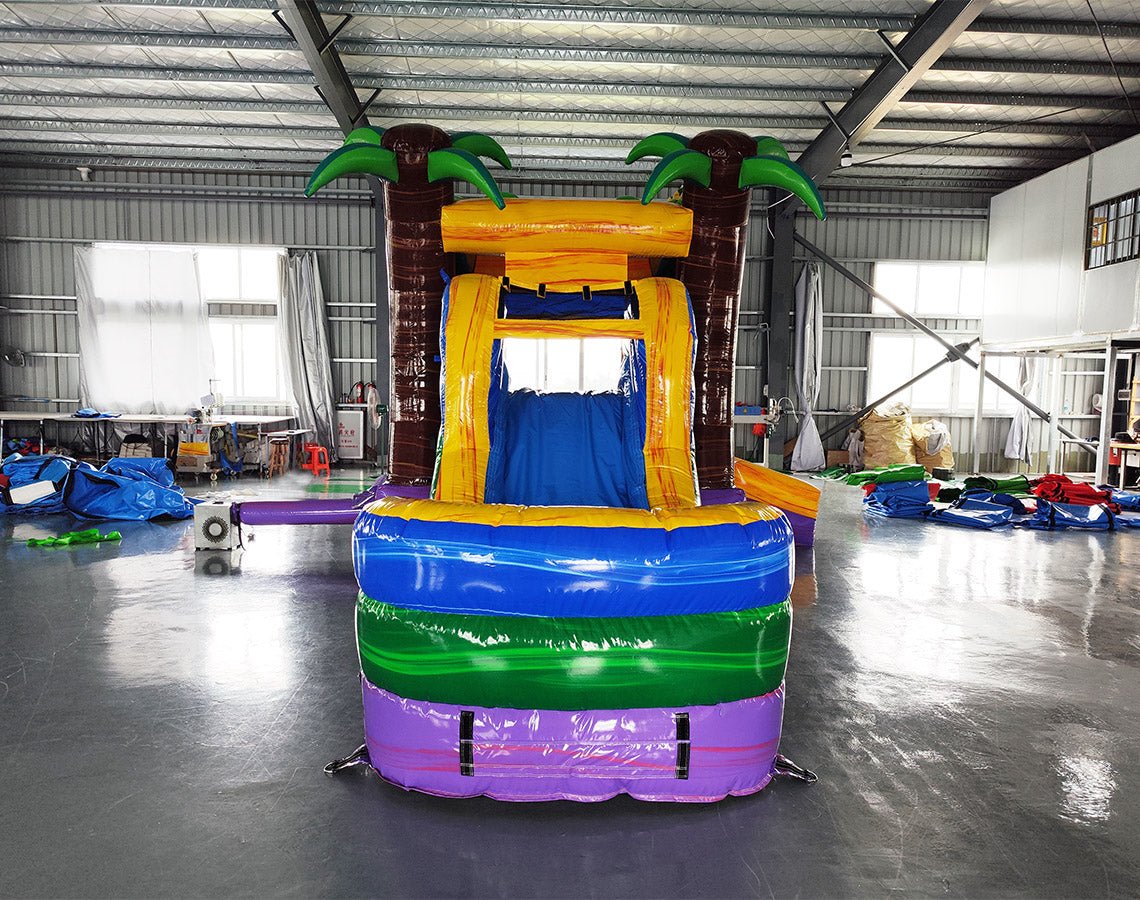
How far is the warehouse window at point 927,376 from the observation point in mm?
13266

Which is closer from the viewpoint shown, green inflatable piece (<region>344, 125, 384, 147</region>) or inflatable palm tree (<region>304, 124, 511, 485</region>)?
inflatable palm tree (<region>304, 124, 511, 485</region>)

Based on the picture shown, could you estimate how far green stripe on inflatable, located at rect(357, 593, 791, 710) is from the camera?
2201 millimetres

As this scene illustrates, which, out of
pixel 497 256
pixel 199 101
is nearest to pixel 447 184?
pixel 497 256

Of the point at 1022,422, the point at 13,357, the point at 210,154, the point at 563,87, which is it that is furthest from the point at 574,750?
the point at 13,357

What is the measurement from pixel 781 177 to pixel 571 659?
3057 mm

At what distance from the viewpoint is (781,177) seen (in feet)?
13.2

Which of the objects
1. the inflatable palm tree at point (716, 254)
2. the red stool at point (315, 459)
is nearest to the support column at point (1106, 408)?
the inflatable palm tree at point (716, 254)

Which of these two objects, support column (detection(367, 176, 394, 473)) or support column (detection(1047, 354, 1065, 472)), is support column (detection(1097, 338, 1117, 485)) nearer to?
support column (detection(1047, 354, 1065, 472))

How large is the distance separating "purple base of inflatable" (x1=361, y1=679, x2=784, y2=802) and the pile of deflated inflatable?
6.47 metres

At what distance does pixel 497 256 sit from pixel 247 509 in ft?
9.22

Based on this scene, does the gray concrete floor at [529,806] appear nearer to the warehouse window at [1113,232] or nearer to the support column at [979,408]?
the warehouse window at [1113,232]

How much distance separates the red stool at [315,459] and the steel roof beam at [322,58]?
4557 millimetres

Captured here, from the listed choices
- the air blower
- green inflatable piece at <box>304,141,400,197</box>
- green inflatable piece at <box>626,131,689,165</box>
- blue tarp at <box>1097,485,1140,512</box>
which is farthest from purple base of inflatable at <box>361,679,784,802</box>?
blue tarp at <box>1097,485,1140,512</box>

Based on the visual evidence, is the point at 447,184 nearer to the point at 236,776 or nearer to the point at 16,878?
the point at 236,776
